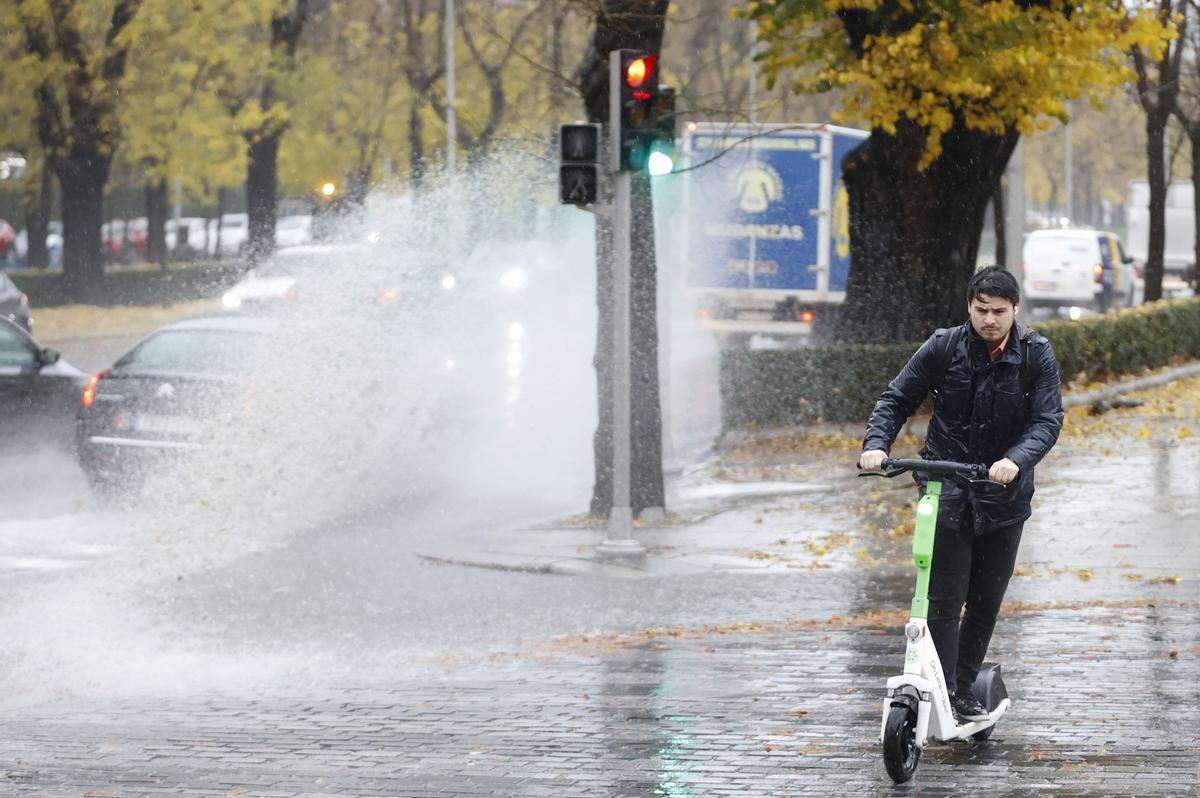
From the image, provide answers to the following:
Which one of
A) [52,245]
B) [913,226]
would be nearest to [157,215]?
[52,245]

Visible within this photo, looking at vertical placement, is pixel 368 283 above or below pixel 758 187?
below

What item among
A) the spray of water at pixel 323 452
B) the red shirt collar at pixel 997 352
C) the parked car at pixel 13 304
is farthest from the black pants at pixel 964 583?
the parked car at pixel 13 304

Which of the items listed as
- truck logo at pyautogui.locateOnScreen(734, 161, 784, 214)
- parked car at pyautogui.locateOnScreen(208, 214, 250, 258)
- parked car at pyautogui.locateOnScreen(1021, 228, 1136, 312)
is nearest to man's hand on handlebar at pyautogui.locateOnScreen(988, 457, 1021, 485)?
truck logo at pyautogui.locateOnScreen(734, 161, 784, 214)

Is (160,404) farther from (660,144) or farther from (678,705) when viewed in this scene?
(678,705)

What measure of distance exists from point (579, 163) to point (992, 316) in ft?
21.6

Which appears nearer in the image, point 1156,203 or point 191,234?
point 1156,203

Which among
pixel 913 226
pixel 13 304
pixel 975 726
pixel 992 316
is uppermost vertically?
pixel 913 226

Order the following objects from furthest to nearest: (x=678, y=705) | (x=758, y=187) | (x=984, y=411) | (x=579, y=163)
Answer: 1. (x=758, y=187)
2. (x=579, y=163)
3. (x=678, y=705)
4. (x=984, y=411)

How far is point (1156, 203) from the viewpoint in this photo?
29438 mm

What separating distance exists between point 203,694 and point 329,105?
38147mm

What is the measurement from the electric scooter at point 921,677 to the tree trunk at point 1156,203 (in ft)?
79.3

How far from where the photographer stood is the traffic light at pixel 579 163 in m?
12.4

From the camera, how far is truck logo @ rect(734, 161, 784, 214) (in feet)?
86.1

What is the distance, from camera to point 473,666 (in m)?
8.70
